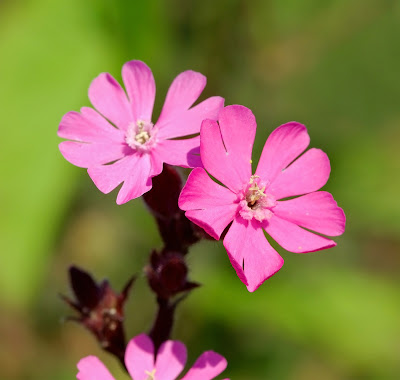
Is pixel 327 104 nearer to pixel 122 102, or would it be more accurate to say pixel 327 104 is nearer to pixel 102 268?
pixel 102 268

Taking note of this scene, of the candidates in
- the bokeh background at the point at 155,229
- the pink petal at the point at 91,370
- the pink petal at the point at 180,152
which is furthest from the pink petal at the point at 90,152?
the bokeh background at the point at 155,229

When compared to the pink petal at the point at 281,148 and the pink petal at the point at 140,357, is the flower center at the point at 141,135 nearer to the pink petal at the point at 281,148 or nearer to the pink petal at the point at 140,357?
the pink petal at the point at 281,148

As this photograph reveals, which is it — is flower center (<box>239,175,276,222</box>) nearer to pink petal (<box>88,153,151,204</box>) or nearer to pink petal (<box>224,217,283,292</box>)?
pink petal (<box>224,217,283,292</box>)

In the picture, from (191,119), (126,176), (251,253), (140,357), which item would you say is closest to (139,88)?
(191,119)

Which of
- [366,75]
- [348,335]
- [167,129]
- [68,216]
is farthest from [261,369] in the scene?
[366,75]

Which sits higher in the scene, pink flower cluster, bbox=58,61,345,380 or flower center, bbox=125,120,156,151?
flower center, bbox=125,120,156,151

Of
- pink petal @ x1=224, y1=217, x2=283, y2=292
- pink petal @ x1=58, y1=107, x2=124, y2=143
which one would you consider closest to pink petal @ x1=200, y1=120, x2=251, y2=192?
pink petal @ x1=224, y1=217, x2=283, y2=292
